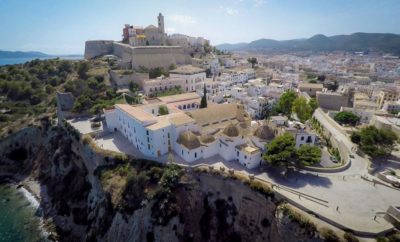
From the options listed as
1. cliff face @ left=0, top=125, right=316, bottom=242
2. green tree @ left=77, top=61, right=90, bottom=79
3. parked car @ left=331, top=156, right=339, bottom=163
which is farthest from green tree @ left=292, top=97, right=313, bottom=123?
green tree @ left=77, top=61, right=90, bottom=79

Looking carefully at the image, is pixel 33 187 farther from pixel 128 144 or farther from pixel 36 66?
pixel 36 66

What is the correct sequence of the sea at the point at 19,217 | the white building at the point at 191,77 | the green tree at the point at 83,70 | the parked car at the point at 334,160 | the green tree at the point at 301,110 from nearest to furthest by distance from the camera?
the parked car at the point at 334,160
the sea at the point at 19,217
the green tree at the point at 301,110
the white building at the point at 191,77
the green tree at the point at 83,70

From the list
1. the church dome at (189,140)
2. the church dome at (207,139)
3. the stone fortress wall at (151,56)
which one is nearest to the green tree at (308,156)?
the church dome at (207,139)

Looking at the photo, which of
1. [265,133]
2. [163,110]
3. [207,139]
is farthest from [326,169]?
[163,110]

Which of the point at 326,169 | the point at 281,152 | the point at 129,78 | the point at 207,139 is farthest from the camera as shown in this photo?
the point at 129,78

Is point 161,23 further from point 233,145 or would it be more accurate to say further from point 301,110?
point 233,145

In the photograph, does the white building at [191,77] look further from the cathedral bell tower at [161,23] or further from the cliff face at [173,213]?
the cathedral bell tower at [161,23]
